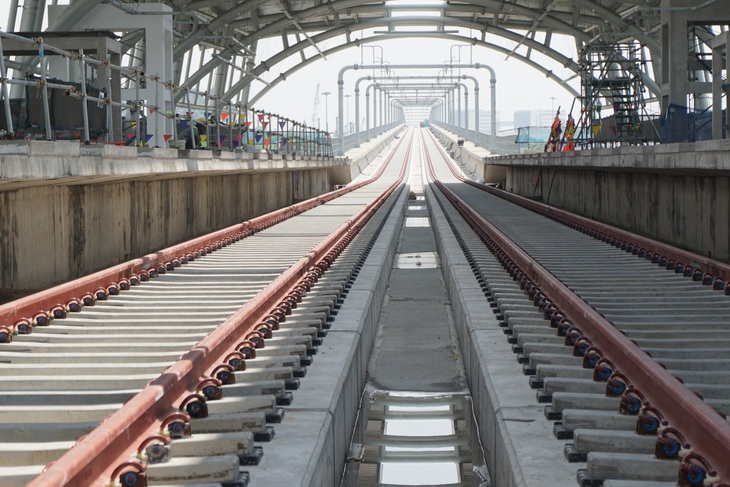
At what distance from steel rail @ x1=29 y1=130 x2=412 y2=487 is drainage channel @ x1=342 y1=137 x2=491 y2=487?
1145mm

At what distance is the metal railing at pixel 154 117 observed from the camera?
1010cm

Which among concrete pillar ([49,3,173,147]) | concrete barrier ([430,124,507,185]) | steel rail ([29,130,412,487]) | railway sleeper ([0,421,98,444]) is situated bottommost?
railway sleeper ([0,421,98,444])

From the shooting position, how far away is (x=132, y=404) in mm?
4660

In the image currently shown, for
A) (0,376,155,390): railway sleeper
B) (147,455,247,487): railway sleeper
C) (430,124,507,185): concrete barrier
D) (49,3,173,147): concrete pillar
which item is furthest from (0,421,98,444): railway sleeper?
(430,124,507,185): concrete barrier

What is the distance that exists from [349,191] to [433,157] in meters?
44.3

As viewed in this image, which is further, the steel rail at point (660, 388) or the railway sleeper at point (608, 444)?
the railway sleeper at point (608, 444)

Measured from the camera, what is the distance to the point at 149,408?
475 centimetres

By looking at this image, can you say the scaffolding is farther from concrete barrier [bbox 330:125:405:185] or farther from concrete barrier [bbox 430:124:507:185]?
concrete barrier [bbox 330:125:405:185]

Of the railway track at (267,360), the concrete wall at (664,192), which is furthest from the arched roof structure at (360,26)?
the railway track at (267,360)

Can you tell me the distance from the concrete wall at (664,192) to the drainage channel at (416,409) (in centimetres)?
367

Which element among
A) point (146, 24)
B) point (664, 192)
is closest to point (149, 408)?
point (664, 192)

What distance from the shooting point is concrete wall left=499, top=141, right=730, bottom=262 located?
1271 centimetres

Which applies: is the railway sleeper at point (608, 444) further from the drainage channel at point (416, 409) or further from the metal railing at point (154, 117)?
the metal railing at point (154, 117)

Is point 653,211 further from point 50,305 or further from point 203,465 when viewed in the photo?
point 203,465
